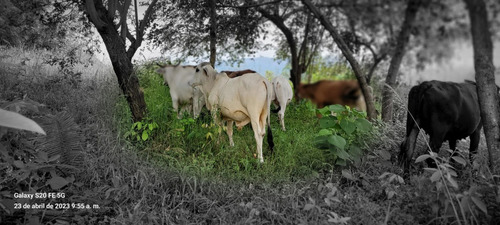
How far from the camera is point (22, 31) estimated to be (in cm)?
582

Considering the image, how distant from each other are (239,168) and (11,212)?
1.98m

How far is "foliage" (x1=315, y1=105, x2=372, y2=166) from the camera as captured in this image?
3.79 metres

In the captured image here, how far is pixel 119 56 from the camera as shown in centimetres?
458

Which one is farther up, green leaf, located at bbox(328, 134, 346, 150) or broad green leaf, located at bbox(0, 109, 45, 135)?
broad green leaf, located at bbox(0, 109, 45, 135)

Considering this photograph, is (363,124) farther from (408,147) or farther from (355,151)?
(408,147)

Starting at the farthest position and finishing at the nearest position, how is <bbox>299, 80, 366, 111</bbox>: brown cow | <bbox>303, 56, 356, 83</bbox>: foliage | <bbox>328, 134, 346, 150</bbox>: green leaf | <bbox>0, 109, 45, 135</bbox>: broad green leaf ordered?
<bbox>328, 134, 346, 150</bbox>: green leaf, <bbox>303, 56, 356, 83</bbox>: foliage, <bbox>299, 80, 366, 111</bbox>: brown cow, <bbox>0, 109, 45, 135</bbox>: broad green leaf

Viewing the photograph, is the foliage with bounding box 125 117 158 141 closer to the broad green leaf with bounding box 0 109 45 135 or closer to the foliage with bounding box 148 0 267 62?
the foliage with bounding box 148 0 267 62

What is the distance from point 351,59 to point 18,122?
3.30m

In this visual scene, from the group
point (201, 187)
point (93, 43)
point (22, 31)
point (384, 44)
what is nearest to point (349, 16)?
point (384, 44)

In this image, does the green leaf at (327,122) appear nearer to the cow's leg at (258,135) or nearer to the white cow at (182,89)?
the cow's leg at (258,135)

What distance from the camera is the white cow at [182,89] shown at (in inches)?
195

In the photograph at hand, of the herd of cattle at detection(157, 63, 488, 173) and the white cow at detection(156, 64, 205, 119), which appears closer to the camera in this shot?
the herd of cattle at detection(157, 63, 488, 173)

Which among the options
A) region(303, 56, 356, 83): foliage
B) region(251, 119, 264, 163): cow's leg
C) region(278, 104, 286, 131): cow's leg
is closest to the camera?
region(303, 56, 356, 83): foliage

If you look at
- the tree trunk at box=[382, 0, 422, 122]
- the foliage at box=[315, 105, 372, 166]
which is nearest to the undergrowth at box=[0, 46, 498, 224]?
the foliage at box=[315, 105, 372, 166]
